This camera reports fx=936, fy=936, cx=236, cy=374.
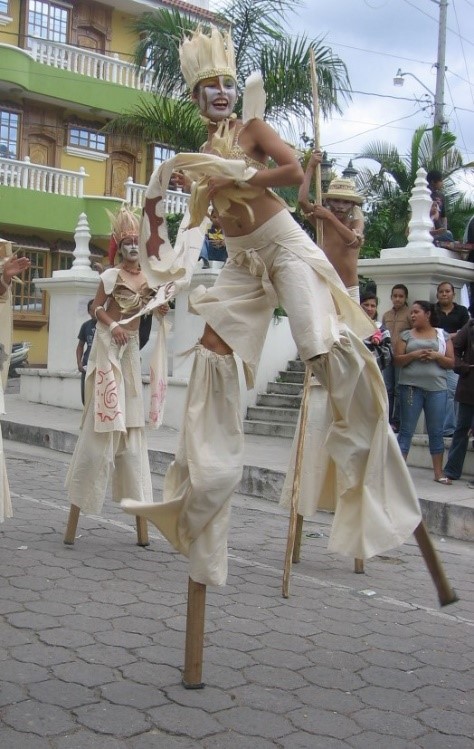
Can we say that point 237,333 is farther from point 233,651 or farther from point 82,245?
point 82,245

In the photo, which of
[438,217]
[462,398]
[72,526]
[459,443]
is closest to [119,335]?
[72,526]

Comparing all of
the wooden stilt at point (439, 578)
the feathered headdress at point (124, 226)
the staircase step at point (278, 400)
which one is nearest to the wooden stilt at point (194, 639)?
the wooden stilt at point (439, 578)

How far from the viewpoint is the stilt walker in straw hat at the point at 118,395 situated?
586 centimetres

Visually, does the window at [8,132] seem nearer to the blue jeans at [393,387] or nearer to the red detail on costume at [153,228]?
the blue jeans at [393,387]

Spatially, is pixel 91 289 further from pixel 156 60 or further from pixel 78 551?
pixel 78 551

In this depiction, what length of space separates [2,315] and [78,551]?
59.0 inches

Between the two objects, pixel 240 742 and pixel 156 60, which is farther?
pixel 156 60

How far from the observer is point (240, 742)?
3.04 meters

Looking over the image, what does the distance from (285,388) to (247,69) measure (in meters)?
5.92

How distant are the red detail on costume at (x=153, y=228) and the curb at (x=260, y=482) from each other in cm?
402

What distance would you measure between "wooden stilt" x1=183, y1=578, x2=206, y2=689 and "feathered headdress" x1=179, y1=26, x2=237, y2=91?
6.91 ft

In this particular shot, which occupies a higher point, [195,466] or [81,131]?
[81,131]

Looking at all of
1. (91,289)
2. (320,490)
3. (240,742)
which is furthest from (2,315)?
(91,289)

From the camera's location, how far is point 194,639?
3480 millimetres
